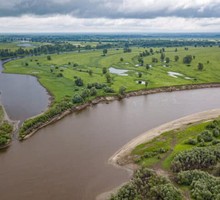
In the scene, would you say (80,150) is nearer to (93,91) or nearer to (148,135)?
(148,135)

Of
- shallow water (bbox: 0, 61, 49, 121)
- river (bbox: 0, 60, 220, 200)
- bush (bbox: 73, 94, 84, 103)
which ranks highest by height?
bush (bbox: 73, 94, 84, 103)

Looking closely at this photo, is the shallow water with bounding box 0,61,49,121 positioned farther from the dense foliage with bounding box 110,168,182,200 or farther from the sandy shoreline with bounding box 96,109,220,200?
the dense foliage with bounding box 110,168,182,200

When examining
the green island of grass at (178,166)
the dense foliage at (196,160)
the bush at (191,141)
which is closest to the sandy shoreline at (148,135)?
the green island of grass at (178,166)

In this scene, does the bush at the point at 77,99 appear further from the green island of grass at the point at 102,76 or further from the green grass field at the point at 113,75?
the green grass field at the point at 113,75

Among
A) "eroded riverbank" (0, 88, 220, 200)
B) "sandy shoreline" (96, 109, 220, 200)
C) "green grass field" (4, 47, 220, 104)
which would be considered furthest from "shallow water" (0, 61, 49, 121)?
"sandy shoreline" (96, 109, 220, 200)

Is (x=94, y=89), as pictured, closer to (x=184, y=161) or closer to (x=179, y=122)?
(x=179, y=122)
